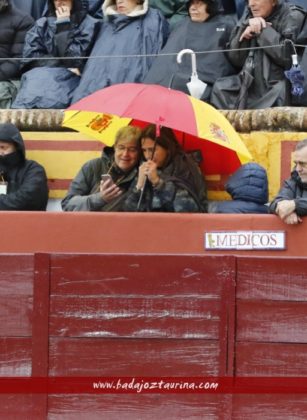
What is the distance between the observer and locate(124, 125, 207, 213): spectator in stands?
8250mm

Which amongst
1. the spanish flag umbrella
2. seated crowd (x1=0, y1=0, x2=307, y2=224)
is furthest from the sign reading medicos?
the spanish flag umbrella

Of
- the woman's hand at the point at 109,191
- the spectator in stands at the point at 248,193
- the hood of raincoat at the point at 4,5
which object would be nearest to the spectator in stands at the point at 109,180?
the woman's hand at the point at 109,191

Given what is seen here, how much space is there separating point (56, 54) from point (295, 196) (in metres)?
2.53

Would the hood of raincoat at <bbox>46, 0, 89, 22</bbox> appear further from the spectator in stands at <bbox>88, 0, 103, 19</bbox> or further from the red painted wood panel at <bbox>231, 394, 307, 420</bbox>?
the red painted wood panel at <bbox>231, 394, 307, 420</bbox>

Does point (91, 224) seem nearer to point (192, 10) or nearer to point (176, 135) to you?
point (176, 135)

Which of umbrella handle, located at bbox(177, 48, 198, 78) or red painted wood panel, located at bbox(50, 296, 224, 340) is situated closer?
red painted wood panel, located at bbox(50, 296, 224, 340)

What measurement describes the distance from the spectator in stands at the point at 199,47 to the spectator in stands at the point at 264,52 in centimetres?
16

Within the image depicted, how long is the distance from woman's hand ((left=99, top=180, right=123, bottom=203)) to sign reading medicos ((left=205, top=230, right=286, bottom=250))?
505 millimetres

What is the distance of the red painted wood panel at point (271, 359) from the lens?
300 inches

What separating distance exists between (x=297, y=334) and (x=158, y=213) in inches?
40.7

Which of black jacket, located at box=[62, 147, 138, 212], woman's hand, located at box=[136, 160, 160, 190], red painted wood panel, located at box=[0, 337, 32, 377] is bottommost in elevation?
red painted wood panel, located at box=[0, 337, 32, 377]

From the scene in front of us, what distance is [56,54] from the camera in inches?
400

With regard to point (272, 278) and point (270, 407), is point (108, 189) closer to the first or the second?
point (272, 278)

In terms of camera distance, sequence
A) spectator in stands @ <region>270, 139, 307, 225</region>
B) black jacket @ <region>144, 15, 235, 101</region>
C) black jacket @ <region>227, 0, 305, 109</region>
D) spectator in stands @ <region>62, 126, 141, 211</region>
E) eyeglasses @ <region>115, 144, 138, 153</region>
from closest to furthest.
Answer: spectator in stands @ <region>270, 139, 307, 225</region>, spectator in stands @ <region>62, 126, 141, 211</region>, eyeglasses @ <region>115, 144, 138, 153</region>, black jacket @ <region>227, 0, 305, 109</region>, black jacket @ <region>144, 15, 235, 101</region>
